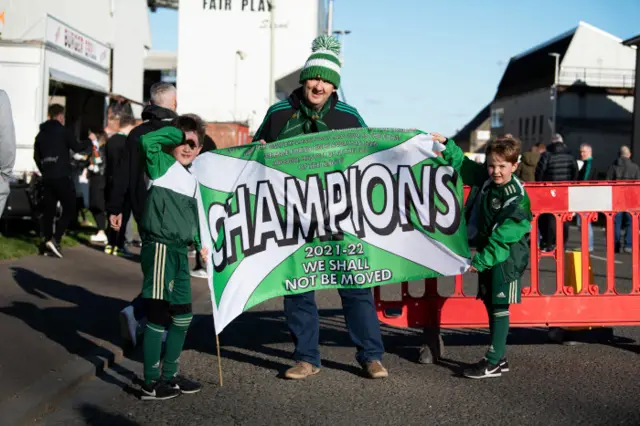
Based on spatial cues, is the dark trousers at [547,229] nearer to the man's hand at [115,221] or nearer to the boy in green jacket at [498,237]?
the boy in green jacket at [498,237]

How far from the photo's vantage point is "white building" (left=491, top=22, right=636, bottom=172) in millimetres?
72113

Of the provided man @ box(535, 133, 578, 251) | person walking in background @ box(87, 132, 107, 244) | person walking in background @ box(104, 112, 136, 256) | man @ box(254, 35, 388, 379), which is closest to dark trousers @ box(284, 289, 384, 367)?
man @ box(254, 35, 388, 379)

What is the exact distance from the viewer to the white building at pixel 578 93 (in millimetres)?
72113

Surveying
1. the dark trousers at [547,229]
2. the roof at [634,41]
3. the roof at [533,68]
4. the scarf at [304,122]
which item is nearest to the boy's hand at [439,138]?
the scarf at [304,122]

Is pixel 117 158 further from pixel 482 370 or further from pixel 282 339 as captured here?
pixel 482 370

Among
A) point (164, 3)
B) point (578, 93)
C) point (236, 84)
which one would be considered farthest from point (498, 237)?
point (578, 93)

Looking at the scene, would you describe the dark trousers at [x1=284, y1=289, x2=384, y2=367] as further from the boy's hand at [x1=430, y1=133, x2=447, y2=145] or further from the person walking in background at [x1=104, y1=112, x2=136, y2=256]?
the person walking in background at [x1=104, y1=112, x2=136, y2=256]

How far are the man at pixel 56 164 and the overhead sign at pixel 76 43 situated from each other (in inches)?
184

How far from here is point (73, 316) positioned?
8.48m

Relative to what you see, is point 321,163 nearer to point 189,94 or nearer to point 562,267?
point 562,267

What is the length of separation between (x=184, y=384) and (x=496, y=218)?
224 centimetres

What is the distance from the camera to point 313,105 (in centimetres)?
647

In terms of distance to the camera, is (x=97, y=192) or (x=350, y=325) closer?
(x=350, y=325)

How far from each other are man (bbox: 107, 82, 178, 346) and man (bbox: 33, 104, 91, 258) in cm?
514
